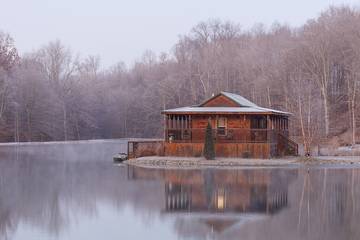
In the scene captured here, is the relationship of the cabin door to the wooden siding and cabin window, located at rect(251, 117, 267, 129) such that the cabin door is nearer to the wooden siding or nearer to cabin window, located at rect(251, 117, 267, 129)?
the wooden siding

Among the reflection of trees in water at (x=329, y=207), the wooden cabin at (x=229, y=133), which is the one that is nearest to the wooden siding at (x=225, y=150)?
the wooden cabin at (x=229, y=133)

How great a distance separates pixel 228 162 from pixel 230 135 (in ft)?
13.1

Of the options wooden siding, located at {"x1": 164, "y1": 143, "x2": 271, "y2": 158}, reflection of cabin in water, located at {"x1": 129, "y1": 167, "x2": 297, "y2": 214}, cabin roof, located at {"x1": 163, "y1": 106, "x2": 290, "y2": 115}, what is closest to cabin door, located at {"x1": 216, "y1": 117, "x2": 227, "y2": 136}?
cabin roof, located at {"x1": 163, "y1": 106, "x2": 290, "y2": 115}

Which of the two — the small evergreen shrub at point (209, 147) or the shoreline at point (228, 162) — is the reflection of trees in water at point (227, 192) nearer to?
the shoreline at point (228, 162)

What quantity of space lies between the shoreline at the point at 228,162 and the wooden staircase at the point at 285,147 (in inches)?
131

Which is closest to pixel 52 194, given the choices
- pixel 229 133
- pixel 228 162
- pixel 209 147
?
pixel 228 162

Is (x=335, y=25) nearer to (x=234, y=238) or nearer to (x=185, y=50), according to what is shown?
(x=185, y=50)

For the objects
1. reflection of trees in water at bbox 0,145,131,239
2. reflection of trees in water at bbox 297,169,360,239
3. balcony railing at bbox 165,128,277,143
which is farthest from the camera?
balcony railing at bbox 165,128,277,143

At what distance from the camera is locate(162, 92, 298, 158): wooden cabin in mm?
36188

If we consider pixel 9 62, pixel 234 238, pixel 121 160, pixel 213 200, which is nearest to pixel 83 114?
pixel 9 62

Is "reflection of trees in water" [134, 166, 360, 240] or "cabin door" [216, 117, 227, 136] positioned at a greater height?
"cabin door" [216, 117, 227, 136]

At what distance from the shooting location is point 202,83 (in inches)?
3088

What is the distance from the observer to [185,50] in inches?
3666

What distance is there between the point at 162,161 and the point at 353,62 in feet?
94.4
